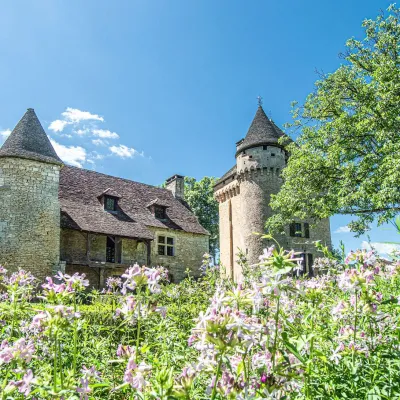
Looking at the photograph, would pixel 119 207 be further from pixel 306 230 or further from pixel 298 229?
pixel 306 230

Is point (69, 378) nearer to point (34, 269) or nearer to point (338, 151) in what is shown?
point (34, 269)

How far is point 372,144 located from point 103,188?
15.4m

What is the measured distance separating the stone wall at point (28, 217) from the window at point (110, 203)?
13.7ft

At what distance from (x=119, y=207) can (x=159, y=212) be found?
303 cm

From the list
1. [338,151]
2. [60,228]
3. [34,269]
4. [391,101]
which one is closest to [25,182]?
[60,228]

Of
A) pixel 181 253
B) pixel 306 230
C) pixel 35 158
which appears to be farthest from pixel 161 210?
pixel 306 230

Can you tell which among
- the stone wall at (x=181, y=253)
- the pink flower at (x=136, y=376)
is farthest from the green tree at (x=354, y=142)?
the pink flower at (x=136, y=376)

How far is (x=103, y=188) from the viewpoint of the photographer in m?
24.0

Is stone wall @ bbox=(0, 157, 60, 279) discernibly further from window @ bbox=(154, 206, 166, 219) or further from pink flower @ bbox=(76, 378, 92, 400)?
pink flower @ bbox=(76, 378, 92, 400)

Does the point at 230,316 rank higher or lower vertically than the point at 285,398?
higher

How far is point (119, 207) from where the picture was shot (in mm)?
23203

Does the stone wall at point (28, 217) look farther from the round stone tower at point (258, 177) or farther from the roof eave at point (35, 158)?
the round stone tower at point (258, 177)

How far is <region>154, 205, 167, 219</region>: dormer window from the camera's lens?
82.1ft

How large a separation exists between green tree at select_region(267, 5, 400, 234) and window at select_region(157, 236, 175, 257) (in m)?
6.40
